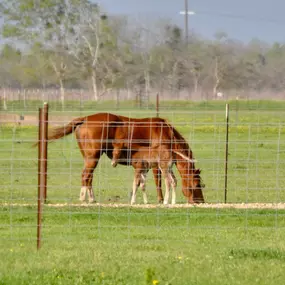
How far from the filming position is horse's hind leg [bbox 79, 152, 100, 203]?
18.3m

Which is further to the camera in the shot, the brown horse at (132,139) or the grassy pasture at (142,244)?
the brown horse at (132,139)

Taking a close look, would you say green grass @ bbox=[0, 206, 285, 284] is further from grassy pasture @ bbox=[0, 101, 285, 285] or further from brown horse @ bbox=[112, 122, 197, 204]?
brown horse @ bbox=[112, 122, 197, 204]

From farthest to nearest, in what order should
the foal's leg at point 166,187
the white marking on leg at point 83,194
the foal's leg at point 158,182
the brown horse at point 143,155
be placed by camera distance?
1. the brown horse at point 143,155
2. the foal's leg at point 158,182
3. the foal's leg at point 166,187
4. the white marking on leg at point 83,194

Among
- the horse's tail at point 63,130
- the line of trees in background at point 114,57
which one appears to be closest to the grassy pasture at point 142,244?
the horse's tail at point 63,130

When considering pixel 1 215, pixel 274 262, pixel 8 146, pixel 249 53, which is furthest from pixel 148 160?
pixel 249 53

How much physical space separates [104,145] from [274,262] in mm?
9597

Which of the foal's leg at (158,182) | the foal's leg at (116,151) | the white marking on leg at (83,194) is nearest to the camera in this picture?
the white marking on leg at (83,194)

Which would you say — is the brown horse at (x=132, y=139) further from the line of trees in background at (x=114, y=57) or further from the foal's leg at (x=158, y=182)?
the line of trees in background at (x=114, y=57)

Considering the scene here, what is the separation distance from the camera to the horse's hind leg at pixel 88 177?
18266mm

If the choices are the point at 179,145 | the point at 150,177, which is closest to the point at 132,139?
the point at 179,145

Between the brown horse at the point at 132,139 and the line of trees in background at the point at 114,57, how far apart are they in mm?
41072

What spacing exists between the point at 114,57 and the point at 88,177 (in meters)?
51.5

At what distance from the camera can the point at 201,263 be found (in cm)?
1030

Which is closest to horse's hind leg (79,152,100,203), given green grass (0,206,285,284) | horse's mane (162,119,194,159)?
horse's mane (162,119,194,159)
